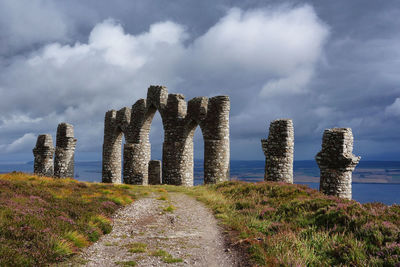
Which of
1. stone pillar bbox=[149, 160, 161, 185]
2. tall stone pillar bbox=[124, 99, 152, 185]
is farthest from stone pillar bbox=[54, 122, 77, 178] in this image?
stone pillar bbox=[149, 160, 161, 185]

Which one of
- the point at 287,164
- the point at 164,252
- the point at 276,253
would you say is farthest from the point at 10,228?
the point at 287,164

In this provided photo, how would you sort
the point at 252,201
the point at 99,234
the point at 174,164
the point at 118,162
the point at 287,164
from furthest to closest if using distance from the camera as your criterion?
1. the point at 118,162
2. the point at 174,164
3. the point at 287,164
4. the point at 252,201
5. the point at 99,234

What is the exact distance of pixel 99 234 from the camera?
10.5 m

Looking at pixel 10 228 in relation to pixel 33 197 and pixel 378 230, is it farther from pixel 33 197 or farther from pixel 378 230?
pixel 378 230

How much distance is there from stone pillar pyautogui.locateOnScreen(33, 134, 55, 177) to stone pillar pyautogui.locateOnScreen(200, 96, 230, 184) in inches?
780

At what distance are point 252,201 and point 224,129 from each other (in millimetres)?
14281

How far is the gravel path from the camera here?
325 inches

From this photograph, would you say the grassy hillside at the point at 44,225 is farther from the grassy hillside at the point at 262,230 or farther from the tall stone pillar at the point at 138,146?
the tall stone pillar at the point at 138,146

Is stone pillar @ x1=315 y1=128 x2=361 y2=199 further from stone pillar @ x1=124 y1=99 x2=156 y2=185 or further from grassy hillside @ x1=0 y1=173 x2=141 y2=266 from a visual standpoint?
stone pillar @ x1=124 y1=99 x2=156 y2=185

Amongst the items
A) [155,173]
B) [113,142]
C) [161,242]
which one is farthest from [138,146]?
[161,242]

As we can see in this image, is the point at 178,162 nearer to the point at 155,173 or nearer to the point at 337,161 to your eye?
the point at 155,173

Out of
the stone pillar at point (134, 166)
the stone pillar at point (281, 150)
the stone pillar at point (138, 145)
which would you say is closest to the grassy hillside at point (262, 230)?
the stone pillar at point (281, 150)

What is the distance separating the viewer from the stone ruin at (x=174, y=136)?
29.5 meters

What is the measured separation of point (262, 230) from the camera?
11.1 metres
